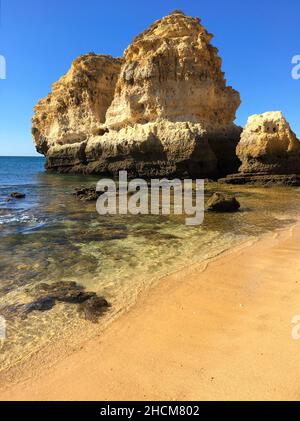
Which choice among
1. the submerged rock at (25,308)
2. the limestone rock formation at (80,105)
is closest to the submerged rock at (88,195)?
the submerged rock at (25,308)

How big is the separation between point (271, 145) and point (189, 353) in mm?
20033

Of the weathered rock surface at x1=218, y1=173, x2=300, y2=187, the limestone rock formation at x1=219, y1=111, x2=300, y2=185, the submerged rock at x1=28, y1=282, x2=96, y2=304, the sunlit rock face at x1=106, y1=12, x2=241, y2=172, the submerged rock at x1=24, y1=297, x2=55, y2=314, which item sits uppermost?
the sunlit rock face at x1=106, y1=12, x2=241, y2=172

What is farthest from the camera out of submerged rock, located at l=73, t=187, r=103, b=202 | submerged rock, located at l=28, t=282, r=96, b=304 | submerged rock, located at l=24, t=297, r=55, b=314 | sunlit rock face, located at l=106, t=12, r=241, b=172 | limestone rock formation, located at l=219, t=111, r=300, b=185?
sunlit rock face, located at l=106, t=12, r=241, b=172

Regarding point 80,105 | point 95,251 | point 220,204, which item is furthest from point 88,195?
point 80,105

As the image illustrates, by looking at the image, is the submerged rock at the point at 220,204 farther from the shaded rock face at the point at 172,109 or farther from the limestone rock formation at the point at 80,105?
the limestone rock formation at the point at 80,105

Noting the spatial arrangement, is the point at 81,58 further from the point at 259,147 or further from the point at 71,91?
the point at 259,147

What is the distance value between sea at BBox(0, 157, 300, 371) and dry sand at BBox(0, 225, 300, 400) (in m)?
0.41

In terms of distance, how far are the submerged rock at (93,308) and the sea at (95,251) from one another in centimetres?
11

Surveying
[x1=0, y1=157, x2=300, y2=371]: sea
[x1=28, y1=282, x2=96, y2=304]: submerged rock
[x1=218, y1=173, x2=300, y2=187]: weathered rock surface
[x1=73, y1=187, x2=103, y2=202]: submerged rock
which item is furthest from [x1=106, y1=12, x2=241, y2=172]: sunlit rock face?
[x1=28, y1=282, x2=96, y2=304]: submerged rock

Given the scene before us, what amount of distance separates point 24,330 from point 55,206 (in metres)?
10.8

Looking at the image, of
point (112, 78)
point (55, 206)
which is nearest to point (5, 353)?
point (55, 206)

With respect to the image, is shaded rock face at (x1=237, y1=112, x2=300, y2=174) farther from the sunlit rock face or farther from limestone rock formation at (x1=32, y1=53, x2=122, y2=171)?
limestone rock formation at (x1=32, y1=53, x2=122, y2=171)

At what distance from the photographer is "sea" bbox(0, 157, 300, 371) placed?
4742mm

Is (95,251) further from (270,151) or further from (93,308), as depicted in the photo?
(270,151)
